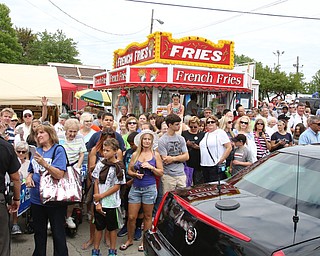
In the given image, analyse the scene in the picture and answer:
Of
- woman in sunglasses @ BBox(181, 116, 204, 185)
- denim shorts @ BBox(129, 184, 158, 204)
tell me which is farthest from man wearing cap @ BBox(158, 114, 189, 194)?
woman in sunglasses @ BBox(181, 116, 204, 185)

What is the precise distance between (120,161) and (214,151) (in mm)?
1893

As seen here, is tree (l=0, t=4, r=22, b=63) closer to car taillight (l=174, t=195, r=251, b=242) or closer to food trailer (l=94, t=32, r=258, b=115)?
food trailer (l=94, t=32, r=258, b=115)

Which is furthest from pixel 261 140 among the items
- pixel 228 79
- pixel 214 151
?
pixel 228 79

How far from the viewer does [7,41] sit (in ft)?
125

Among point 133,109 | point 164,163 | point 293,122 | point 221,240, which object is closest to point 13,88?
point 133,109

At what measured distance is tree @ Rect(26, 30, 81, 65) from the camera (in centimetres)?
5200

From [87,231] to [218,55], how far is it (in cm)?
1021

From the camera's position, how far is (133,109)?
541 inches

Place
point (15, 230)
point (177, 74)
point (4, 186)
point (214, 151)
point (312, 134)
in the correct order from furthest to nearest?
point (177, 74)
point (312, 134)
point (214, 151)
point (15, 230)
point (4, 186)

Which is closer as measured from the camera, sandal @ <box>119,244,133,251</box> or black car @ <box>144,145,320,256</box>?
black car @ <box>144,145,320,256</box>

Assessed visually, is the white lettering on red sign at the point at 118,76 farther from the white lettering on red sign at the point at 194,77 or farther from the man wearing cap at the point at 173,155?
the man wearing cap at the point at 173,155

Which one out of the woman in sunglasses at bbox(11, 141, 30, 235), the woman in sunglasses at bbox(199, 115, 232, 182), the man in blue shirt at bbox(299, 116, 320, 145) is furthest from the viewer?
the man in blue shirt at bbox(299, 116, 320, 145)

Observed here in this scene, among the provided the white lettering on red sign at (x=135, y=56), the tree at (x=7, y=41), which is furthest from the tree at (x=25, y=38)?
the white lettering on red sign at (x=135, y=56)

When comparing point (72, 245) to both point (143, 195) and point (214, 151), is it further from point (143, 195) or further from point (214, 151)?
point (214, 151)
